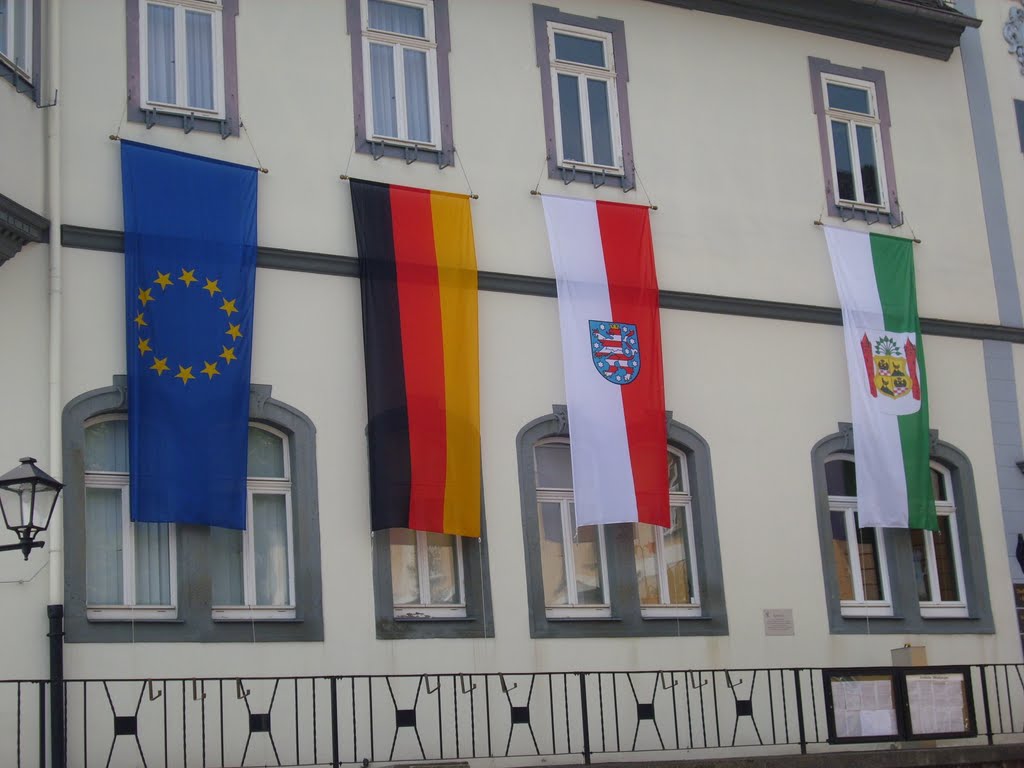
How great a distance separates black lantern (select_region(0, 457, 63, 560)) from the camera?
1139 centimetres

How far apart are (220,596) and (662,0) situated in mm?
8038

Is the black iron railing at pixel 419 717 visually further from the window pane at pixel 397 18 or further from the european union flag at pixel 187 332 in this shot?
the window pane at pixel 397 18

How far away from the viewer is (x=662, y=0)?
58.9ft

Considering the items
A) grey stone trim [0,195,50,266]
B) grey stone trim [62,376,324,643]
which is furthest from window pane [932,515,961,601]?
grey stone trim [0,195,50,266]

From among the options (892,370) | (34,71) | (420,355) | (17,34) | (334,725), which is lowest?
(334,725)

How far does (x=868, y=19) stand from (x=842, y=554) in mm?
6142

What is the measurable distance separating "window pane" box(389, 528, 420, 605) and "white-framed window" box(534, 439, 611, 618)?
4.19 feet

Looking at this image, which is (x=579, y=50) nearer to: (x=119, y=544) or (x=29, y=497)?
(x=119, y=544)

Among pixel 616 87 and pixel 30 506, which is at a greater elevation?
pixel 616 87

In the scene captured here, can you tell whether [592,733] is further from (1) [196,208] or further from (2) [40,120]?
(2) [40,120]

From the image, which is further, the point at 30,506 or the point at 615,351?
the point at 615,351

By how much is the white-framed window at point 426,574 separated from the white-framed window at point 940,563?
527cm

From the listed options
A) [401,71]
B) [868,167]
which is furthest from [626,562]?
[868,167]

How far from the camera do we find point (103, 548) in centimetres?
1364
